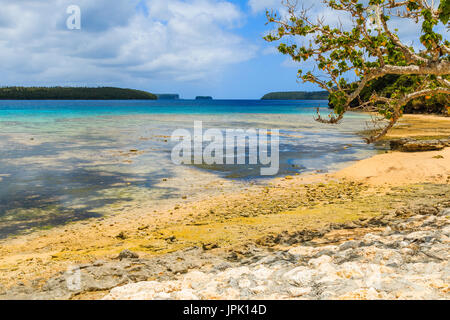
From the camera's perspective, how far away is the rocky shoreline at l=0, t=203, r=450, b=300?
168 inches

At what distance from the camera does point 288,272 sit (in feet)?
16.5

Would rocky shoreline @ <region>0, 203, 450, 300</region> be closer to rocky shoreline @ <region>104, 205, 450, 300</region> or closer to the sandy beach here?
rocky shoreline @ <region>104, 205, 450, 300</region>

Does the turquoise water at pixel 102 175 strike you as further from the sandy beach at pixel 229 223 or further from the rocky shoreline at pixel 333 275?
the rocky shoreline at pixel 333 275

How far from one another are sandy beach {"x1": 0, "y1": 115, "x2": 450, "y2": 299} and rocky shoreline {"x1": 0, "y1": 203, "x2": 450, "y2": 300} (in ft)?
0.49

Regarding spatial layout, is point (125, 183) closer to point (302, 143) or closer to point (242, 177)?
point (242, 177)

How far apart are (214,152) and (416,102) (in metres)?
51.7

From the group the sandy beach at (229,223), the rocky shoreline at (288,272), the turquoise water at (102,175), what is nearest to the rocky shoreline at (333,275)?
the rocky shoreline at (288,272)

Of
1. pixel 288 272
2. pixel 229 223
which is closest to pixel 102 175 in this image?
pixel 229 223

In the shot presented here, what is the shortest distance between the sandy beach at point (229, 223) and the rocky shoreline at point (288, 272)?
0.15 m

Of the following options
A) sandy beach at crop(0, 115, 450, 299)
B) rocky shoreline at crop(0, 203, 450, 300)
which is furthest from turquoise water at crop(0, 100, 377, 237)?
rocky shoreline at crop(0, 203, 450, 300)

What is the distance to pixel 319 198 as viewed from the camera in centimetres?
1104

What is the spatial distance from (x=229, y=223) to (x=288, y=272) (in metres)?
3.72

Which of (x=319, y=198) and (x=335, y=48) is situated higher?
(x=335, y=48)
